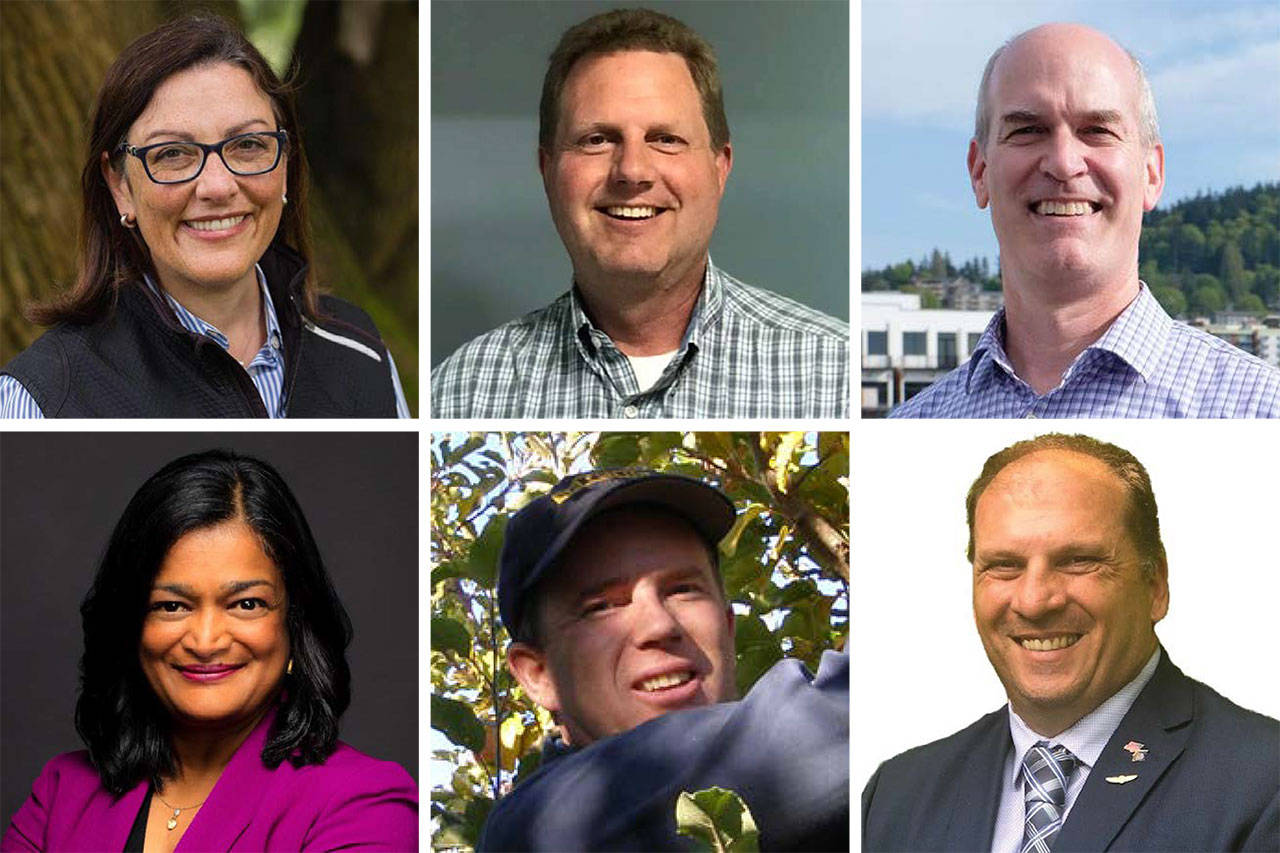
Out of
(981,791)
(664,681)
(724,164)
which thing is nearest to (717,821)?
(664,681)

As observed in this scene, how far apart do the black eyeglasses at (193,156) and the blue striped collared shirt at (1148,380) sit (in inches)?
58.1

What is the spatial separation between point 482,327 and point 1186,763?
1620 millimetres

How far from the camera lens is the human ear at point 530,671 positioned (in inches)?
165

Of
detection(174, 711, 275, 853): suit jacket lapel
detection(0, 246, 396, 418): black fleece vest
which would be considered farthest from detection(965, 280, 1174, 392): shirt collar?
detection(174, 711, 275, 853): suit jacket lapel

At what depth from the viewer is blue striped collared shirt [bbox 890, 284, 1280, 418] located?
4168 millimetres

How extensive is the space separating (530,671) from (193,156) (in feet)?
3.95

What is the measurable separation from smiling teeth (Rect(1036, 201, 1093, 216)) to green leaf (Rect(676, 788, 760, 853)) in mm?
1299

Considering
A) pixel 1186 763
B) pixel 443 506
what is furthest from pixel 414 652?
pixel 1186 763

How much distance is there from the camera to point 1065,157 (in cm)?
409

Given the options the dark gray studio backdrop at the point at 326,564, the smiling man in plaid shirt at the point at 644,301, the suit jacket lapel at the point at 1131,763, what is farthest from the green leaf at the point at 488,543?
the suit jacket lapel at the point at 1131,763

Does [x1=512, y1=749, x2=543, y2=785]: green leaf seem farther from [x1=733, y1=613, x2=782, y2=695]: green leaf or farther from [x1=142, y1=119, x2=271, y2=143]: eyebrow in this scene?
[x1=142, y1=119, x2=271, y2=143]: eyebrow

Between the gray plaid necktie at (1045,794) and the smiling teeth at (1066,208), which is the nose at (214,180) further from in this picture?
the gray plaid necktie at (1045,794)

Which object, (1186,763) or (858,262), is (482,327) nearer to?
(858,262)

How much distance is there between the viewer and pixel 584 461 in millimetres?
4203
